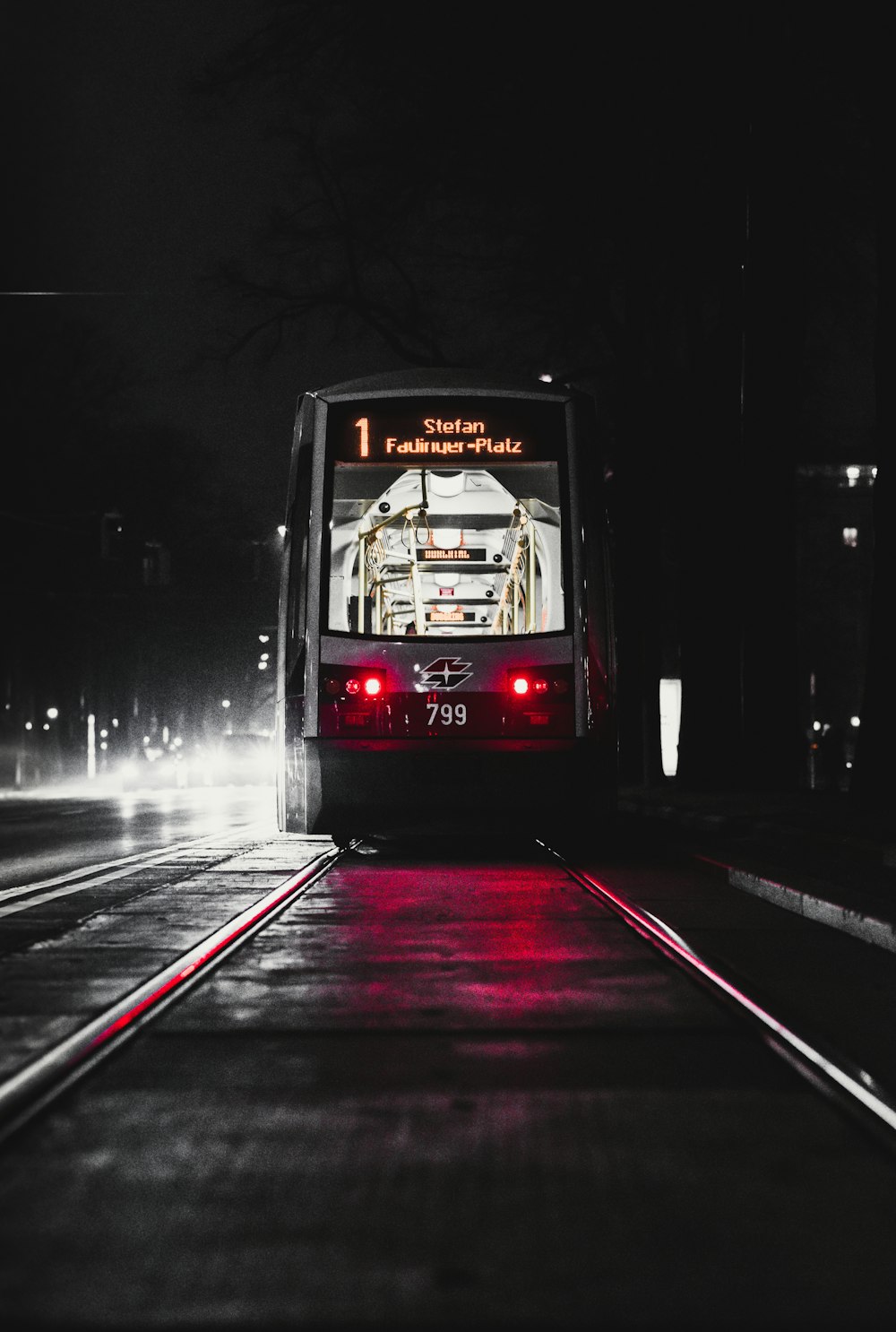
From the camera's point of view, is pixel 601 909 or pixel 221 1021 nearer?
pixel 221 1021

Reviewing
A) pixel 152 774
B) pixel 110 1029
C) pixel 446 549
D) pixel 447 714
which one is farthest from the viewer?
pixel 152 774

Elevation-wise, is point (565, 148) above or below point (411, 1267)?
above

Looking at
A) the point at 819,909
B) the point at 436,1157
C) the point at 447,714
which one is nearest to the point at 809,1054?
the point at 436,1157

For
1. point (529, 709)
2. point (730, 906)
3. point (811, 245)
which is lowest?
point (730, 906)

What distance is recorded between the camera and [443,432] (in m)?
15.9

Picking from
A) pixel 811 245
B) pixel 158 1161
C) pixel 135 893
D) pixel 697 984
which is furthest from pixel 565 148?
pixel 158 1161

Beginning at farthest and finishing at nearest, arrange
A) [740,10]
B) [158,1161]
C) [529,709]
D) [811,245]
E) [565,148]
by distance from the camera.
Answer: [811,245], [565,148], [740,10], [529,709], [158,1161]

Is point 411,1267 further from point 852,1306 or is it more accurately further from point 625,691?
point 625,691

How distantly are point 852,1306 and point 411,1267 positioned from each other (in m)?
0.91

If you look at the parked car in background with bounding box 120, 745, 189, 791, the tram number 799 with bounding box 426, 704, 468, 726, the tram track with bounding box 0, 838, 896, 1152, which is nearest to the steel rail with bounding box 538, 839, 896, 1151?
the tram track with bounding box 0, 838, 896, 1152

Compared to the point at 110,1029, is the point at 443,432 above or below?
above

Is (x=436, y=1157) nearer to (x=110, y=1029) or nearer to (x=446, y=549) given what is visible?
(x=110, y=1029)

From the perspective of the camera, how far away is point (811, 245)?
2953 centimetres

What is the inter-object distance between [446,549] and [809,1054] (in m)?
10.7
